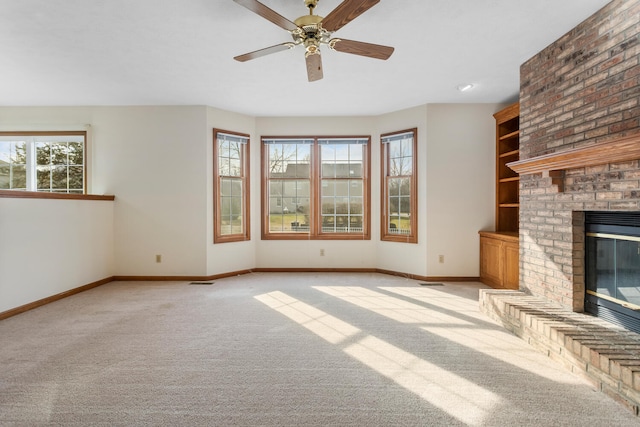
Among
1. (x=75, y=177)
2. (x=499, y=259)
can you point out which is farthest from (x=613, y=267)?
(x=75, y=177)

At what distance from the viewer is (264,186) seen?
556 centimetres

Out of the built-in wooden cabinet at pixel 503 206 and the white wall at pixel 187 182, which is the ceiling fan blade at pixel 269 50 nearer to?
the white wall at pixel 187 182

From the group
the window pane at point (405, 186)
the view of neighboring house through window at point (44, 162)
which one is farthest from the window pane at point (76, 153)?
the window pane at point (405, 186)

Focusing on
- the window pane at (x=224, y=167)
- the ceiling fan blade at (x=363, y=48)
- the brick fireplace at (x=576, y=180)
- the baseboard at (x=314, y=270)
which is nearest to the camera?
the brick fireplace at (x=576, y=180)

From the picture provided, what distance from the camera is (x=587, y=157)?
2.42 metres

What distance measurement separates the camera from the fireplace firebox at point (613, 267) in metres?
2.34

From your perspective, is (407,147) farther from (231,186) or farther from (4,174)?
(4,174)

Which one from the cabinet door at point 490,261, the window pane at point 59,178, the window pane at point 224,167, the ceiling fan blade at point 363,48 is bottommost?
the cabinet door at point 490,261

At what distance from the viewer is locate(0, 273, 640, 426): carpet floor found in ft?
5.88

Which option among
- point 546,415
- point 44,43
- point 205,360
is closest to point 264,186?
point 44,43

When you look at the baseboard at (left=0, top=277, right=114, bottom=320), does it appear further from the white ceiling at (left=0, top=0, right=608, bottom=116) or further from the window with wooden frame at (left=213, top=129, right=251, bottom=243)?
the white ceiling at (left=0, top=0, right=608, bottom=116)

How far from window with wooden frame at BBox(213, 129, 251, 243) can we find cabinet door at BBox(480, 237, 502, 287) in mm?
3563

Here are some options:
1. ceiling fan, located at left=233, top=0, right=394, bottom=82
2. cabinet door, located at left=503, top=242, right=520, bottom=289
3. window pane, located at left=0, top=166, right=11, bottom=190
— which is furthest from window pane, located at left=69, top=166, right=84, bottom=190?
cabinet door, located at left=503, top=242, right=520, bottom=289

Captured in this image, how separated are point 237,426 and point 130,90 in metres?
4.26
